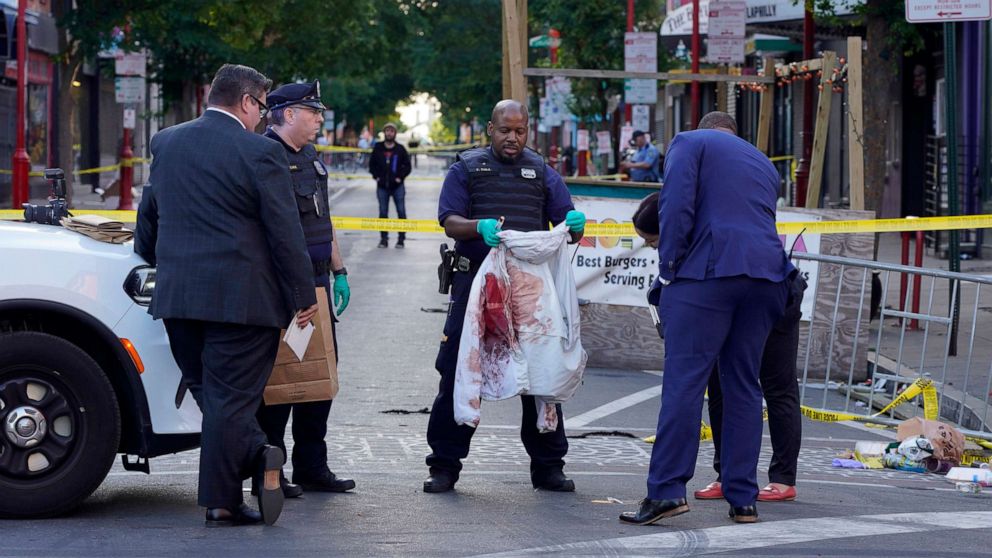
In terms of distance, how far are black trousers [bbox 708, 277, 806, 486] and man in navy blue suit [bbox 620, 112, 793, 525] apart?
657 millimetres

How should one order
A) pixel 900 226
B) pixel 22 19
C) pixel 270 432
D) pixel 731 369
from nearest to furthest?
pixel 731 369, pixel 270 432, pixel 900 226, pixel 22 19

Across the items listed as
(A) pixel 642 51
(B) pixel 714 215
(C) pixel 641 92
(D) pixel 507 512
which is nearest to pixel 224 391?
(D) pixel 507 512

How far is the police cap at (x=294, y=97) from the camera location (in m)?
6.74

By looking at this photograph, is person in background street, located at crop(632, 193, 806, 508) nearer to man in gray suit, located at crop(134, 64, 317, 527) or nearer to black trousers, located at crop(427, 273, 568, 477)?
black trousers, located at crop(427, 273, 568, 477)

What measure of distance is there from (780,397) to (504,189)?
5.04ft

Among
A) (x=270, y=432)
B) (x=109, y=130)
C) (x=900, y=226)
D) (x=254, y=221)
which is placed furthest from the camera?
(x=109, y=130)

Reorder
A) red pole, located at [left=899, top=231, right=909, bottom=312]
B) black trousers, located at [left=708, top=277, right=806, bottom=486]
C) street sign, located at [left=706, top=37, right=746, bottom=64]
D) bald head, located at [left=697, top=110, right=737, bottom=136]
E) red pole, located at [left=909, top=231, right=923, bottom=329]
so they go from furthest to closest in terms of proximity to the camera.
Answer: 1. street sign, located at [left=706, top=37, right=746, bottom=64]
2. red pole, located at [left=899, top=231, right=909, bottom=312]
3. red pole, located at [left=909, top=231, right=923, bottom=329]
4. black trousers, located at [left=708, top=277, right=806, bottom=486]
5. bald head, located at [left=697, top=110, right=737, bottom=136]

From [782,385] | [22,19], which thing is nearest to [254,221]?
[782,385]

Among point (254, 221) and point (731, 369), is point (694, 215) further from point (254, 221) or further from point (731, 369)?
point (254, 221)

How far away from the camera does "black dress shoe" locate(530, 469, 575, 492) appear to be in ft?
23.0

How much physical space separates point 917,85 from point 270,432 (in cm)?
2103

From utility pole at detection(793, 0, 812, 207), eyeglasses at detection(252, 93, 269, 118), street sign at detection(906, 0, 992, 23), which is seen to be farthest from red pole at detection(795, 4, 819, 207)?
eyeglasses at detection(252, 93, 269, 118)

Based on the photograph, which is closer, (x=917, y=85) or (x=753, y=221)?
(x=753, y=221)

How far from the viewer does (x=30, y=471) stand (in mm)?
6016
